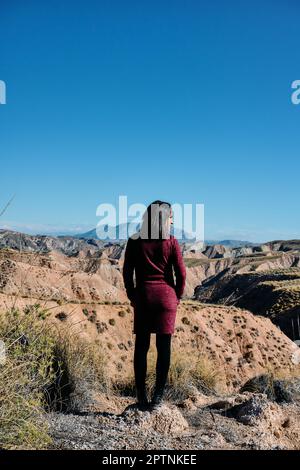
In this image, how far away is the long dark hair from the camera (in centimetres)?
568

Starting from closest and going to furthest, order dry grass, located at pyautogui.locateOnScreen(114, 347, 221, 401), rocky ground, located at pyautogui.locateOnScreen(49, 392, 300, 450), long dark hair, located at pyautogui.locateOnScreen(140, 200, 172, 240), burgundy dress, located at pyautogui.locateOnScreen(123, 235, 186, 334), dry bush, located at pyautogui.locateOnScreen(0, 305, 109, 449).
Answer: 1. dry bush, located at pyautogui.locateOnScreen(0, 305, 109, 449)
2. rocky ground, located at pyautogui.locateOnScreen(49, 392, 300, 450)
3. burgundy dress, located at pyautogui.locateOnScreen(123, 235, 186, 334)
4. long dark hair, located at pyautogui.locateOnScreen(140, 200, 172, 240)
5. dry grass, located at pyautogui.locateOnScreen(114, 347, 221, 401)

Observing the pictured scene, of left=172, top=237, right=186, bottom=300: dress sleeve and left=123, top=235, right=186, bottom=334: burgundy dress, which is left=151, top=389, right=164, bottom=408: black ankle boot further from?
left=172, top=237, right=186, bottom=300: dress sleeve

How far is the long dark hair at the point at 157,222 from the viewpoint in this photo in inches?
224

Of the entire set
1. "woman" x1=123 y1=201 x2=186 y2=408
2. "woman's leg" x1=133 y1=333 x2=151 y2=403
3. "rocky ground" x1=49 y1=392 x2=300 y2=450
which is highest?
"woman" x1=123 y1=201 x2=186 y2=408

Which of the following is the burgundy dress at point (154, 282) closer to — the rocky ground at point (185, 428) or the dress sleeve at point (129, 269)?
the dress sleeve at point (129, 269)

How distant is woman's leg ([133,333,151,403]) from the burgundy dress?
99 mm

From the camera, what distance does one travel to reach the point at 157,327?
18.1 ft

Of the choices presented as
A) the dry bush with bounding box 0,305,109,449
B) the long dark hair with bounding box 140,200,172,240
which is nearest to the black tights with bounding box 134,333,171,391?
the dry bush with bounding box 0,305,109,449

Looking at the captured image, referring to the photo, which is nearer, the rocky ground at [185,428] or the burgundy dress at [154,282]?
the rocky ground at [185,428]

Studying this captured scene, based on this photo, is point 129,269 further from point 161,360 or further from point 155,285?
point 161,360

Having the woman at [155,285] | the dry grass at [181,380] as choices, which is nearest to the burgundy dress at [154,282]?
the woman at [155,285]

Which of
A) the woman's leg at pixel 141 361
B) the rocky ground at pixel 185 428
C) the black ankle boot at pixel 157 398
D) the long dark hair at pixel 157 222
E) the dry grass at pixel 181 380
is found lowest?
the dry grass at pixel 181 380
